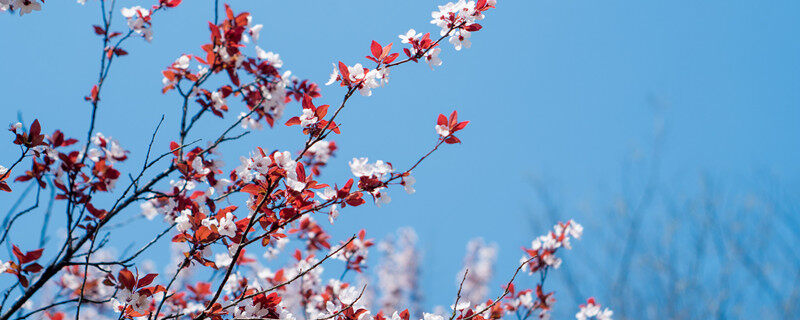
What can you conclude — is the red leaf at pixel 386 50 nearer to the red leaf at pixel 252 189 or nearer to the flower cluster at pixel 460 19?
the flower cluster at pixel 460 19

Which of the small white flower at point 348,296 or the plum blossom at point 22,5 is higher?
the plum blossom at point 22,5

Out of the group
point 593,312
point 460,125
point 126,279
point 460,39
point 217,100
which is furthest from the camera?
point 593,312

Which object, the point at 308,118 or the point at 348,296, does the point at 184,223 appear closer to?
the point at 308,118

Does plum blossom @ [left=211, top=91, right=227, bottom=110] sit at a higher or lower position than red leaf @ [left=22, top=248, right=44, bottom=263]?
higher

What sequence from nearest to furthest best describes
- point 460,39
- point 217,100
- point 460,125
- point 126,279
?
point 126,279
point 460,125
point 460,39
point 217,100

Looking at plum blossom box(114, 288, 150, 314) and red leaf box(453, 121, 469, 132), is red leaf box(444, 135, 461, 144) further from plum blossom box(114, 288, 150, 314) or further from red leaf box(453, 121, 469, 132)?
plum blossom box(114, 288, 150, 314)

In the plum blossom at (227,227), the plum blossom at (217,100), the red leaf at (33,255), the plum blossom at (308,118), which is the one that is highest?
the plum blossom at (217,100)

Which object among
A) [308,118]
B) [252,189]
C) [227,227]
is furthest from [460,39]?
[227,227]

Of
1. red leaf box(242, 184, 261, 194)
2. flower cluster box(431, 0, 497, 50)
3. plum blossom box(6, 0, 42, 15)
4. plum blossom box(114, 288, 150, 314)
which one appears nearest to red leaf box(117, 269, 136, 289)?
plum blossom box(114, 288, 150, 314)

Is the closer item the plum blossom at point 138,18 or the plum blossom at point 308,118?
the plum blossom at point 308,118

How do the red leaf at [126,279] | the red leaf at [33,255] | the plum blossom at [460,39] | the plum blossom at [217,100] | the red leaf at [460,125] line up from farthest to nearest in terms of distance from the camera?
the plum blossom at [217,100] → the plum blossom at [460,39] → the red leaf at [460,125] → the red leaf at [33,255] → the red leaf at [126,279]

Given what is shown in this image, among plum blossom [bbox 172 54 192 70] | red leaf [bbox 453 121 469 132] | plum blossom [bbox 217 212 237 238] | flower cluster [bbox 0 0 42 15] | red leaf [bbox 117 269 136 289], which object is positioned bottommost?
red leaf [bbox 117 269 136 289]

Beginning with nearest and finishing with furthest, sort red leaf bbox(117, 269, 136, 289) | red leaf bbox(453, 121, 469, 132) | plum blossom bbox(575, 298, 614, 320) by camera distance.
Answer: red leaf bbox(117, 269, 136, 289) → red leaf bbox(453, 121, 469, 132) → plum blossom bbox(575, 298, 614, 320)

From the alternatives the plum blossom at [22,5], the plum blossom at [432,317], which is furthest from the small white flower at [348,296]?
the plum blossom at [22,5]
